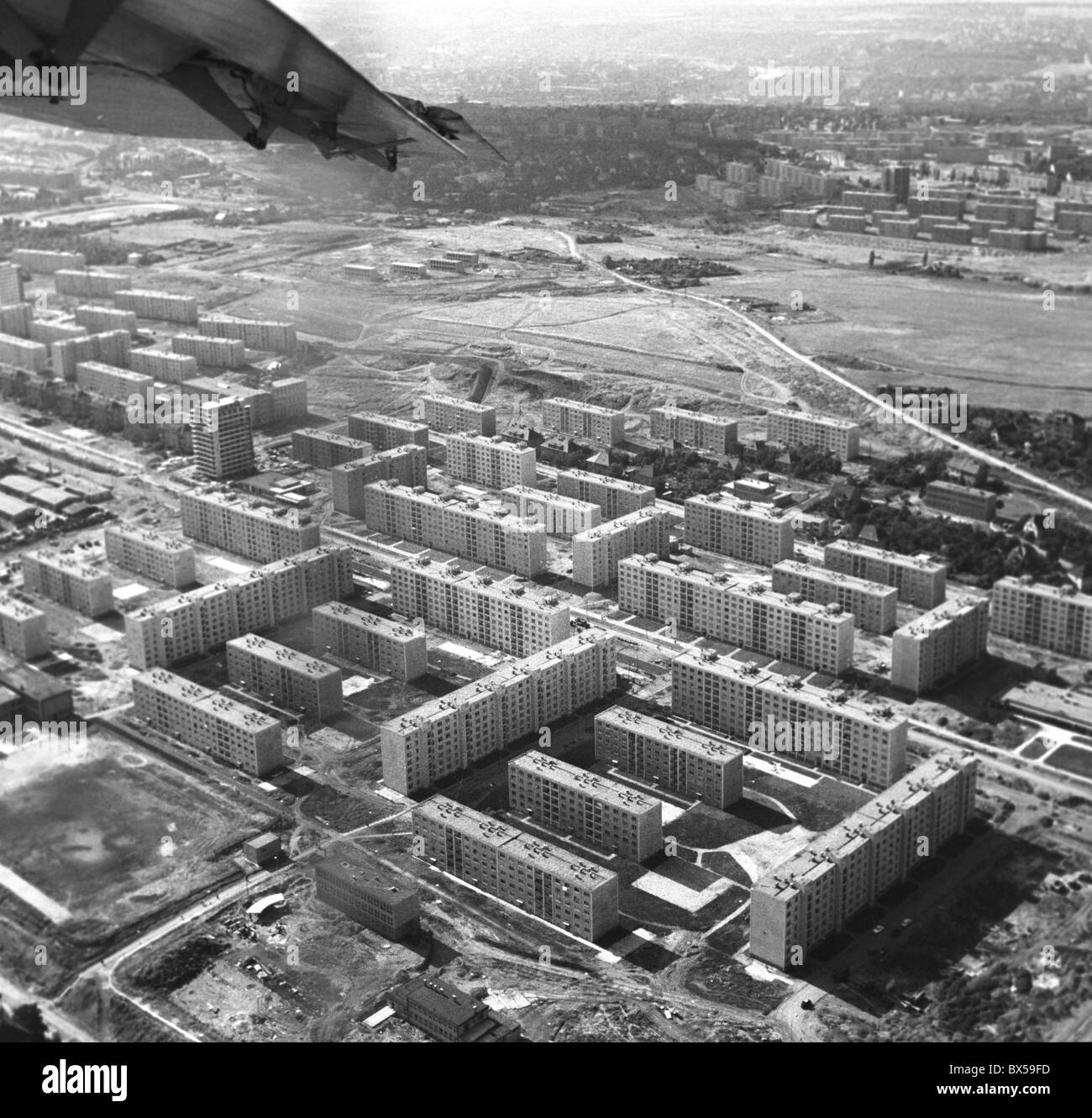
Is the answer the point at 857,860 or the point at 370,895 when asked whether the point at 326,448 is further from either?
the point at 857,860

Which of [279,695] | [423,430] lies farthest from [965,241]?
[279,695]

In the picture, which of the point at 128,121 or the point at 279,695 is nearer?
the point at 128,121
